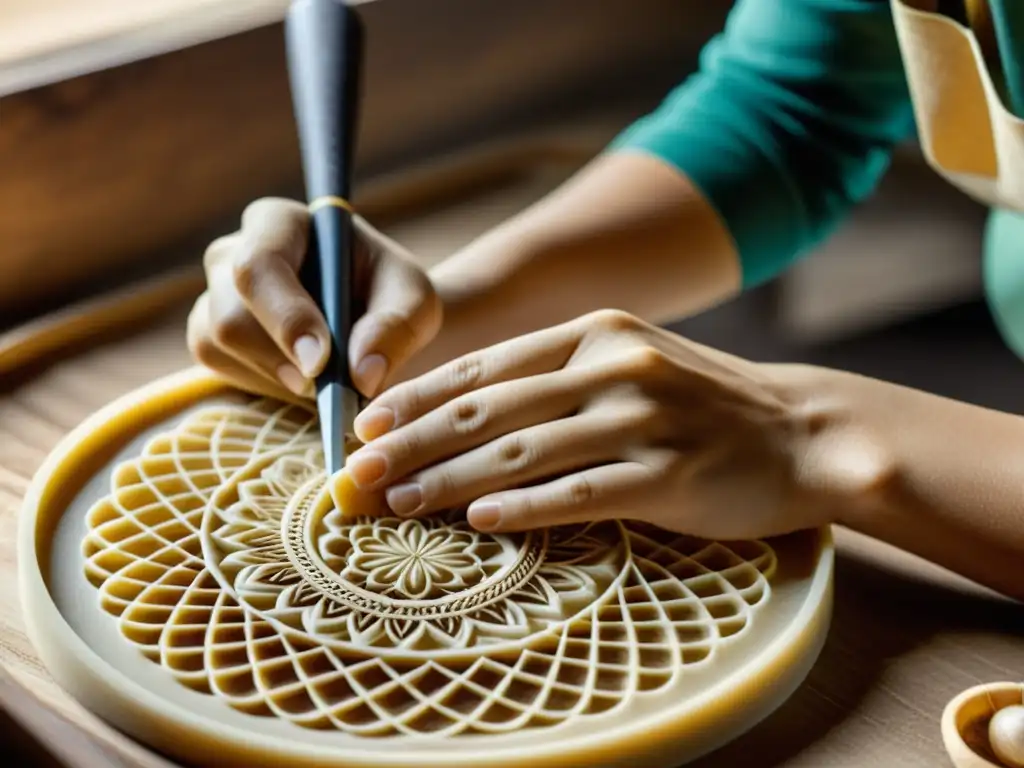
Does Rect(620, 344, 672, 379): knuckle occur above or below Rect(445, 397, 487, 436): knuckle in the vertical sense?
above

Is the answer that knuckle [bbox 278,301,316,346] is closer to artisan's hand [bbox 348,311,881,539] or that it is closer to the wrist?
artisan's hand [bbox 348,311,881,539]

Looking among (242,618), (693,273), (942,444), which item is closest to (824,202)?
(693,273)

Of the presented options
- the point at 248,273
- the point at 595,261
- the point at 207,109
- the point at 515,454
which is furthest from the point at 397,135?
the point at 515,454

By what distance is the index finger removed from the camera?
547 mm

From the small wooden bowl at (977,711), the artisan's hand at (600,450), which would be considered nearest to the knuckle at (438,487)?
the artisan's hand at (600,450)

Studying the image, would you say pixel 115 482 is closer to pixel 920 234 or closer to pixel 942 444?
pixel 942 444

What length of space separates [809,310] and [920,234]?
170 millimetres

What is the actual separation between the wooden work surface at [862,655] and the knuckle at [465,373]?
0.65ft

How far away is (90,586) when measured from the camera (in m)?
0.50

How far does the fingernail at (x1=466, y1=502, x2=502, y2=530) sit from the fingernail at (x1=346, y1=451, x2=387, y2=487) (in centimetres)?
4

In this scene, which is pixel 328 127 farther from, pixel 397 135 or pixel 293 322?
pixel 397 135

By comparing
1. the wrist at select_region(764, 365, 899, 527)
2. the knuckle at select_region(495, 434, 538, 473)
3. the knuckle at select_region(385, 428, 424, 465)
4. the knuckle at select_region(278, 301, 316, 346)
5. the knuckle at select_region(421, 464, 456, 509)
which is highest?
the knuckle at select_region(278, 301, 316, 346)

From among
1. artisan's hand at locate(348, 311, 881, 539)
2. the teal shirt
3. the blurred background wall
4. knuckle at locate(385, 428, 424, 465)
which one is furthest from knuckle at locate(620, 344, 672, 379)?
the blurred background wall

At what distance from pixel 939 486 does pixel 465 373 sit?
0.23 m
